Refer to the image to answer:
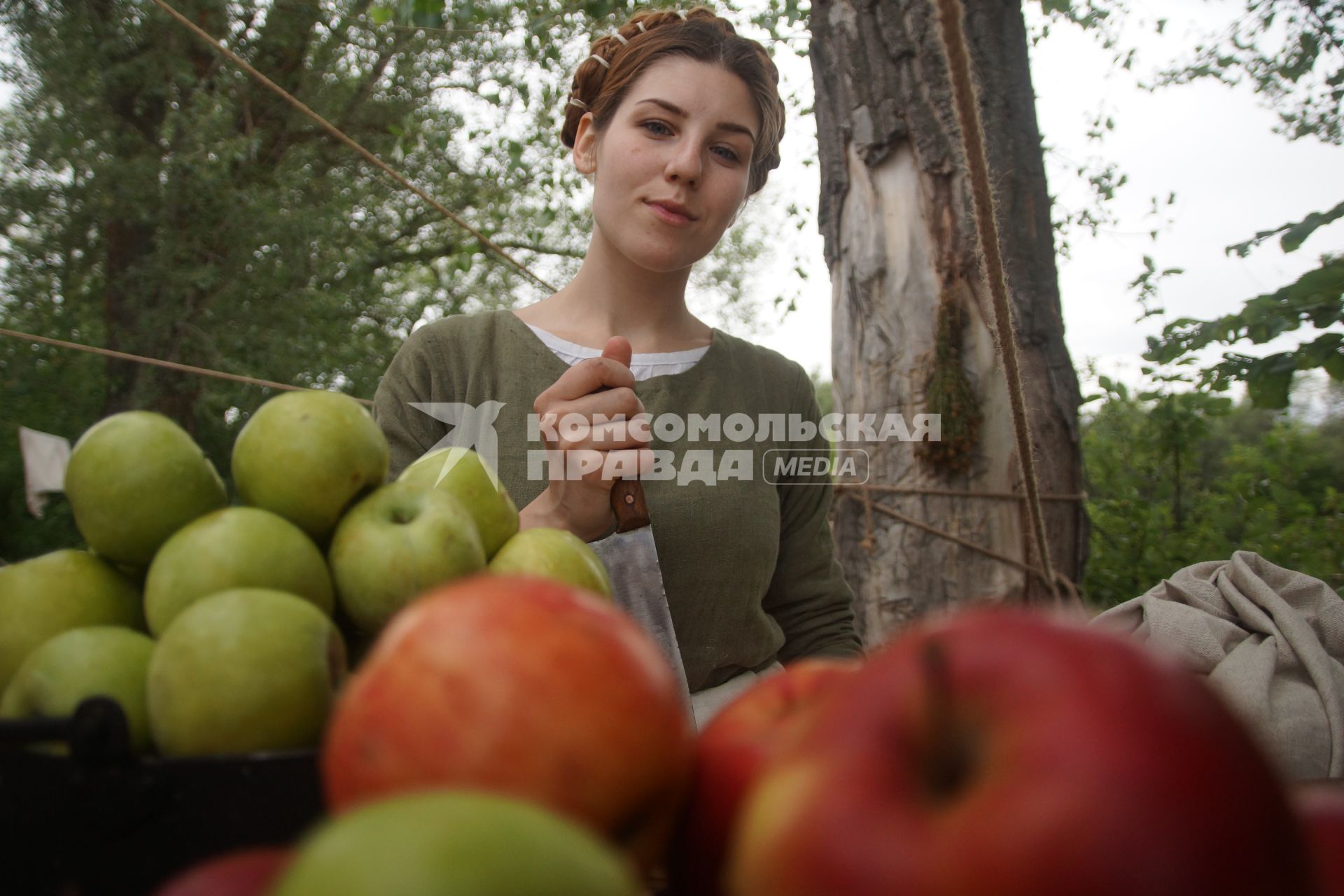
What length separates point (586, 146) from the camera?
1.90 metres

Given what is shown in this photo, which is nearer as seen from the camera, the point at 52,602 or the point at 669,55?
the point at 52,602

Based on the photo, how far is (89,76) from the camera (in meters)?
6.77

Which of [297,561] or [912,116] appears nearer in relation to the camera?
[297,561]

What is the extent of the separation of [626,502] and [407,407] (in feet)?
2.02

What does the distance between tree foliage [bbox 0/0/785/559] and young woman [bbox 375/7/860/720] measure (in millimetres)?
4490

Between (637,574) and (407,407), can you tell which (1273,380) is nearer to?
(637,574)

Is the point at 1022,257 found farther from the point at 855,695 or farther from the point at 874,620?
Answer: the point at 855,695

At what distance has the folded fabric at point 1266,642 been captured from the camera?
117 centimetres

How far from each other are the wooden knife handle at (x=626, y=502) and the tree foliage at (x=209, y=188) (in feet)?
17.1

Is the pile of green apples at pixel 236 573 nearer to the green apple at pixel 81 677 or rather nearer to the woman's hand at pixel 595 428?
the green apple at pixel 81 677

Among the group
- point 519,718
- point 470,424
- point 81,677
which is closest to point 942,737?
point 519,718

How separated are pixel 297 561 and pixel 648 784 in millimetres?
365

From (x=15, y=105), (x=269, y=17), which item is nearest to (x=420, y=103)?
(x=269, y=17)

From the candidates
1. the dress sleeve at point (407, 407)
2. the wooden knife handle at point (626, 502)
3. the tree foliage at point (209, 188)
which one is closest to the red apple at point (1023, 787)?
the wooden knife handle at point (626, 502)
